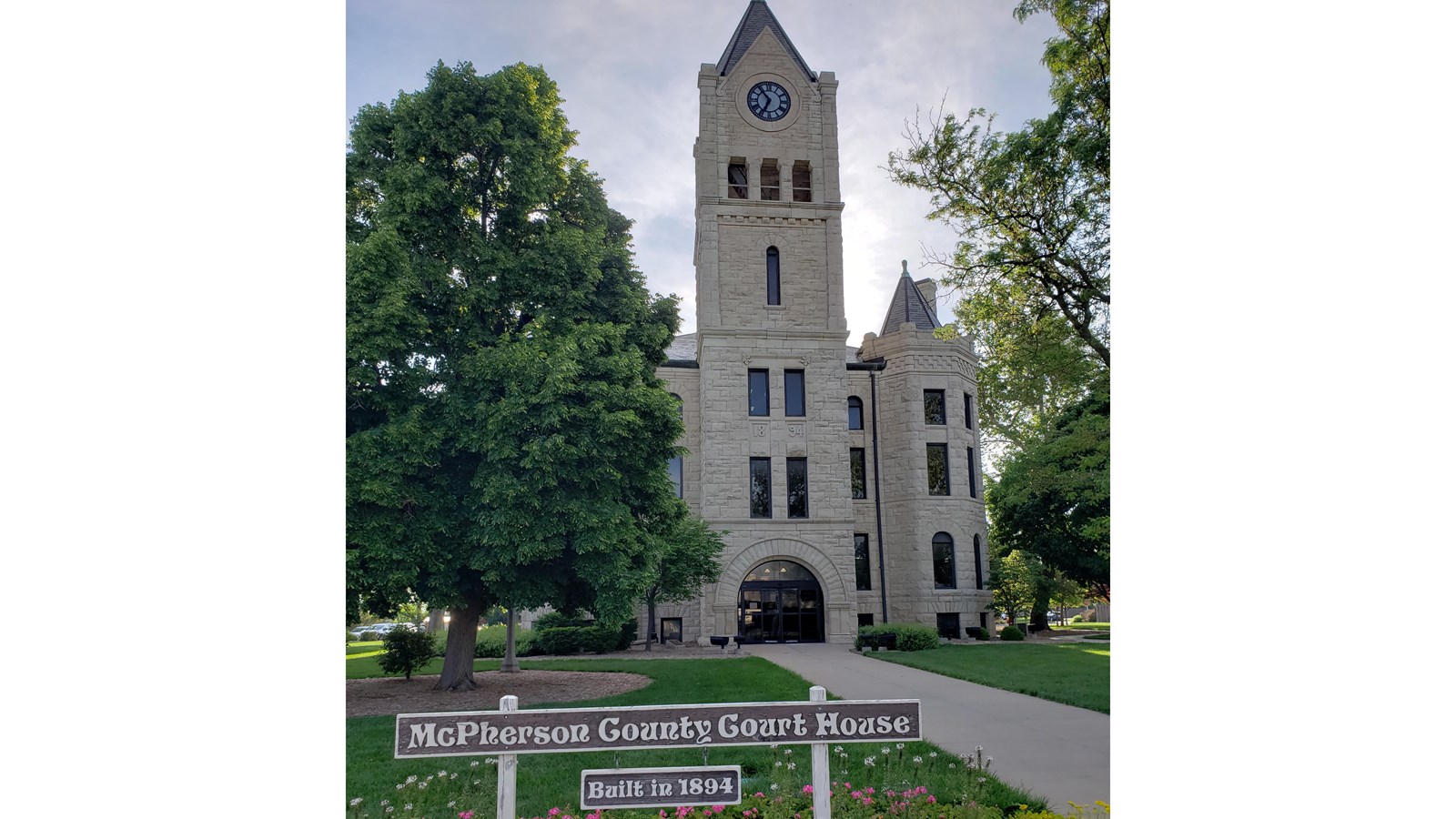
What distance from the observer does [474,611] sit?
1269 centimetres

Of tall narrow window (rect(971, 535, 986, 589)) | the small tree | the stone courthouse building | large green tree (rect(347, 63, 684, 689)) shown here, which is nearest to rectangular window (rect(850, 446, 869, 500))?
the stone courthouse building

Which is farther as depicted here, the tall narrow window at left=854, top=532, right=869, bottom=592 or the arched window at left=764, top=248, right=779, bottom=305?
the tall narrow window at left=854, top=532, right=869, bottom=592

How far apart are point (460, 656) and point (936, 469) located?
17291mm

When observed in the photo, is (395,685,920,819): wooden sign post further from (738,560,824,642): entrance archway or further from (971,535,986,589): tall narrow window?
(971,535,986,589): tall narrow window

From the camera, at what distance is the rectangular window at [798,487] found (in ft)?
80.0

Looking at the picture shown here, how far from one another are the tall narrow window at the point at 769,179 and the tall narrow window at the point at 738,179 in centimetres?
49

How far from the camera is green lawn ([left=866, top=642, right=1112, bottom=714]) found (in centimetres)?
1169

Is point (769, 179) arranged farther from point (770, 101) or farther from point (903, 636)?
point (903, 636)

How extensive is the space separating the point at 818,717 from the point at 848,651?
16.9m

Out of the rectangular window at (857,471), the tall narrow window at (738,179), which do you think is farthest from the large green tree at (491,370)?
the rectangular window at (857,471)

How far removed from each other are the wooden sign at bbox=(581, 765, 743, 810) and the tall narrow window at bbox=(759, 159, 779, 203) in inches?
851

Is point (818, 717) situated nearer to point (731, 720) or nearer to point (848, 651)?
point (731, 720)
